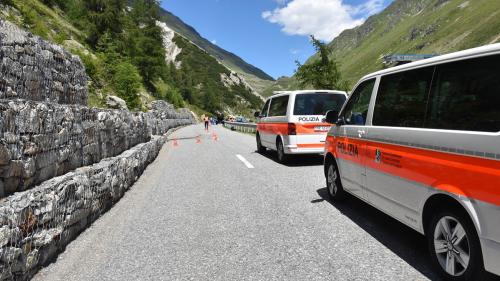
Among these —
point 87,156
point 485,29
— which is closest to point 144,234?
point 87,156

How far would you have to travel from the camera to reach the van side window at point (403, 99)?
4.36m

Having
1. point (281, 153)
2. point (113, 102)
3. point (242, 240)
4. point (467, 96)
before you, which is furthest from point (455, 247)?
point (113, 102)

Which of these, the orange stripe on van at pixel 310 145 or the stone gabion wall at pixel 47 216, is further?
the orange stripe on van at pixel 310 145

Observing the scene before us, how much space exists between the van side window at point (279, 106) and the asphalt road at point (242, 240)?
408cm

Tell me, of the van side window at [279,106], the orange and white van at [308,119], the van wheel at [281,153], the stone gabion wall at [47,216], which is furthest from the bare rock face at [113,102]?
the stone gabion wall at [47,216]

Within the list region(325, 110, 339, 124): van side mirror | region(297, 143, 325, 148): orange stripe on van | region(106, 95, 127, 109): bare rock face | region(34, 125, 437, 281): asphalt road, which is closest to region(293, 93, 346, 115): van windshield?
region(297, 143, 325, 148): orange stripe on van

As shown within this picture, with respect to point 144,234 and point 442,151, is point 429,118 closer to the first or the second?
point 442,151

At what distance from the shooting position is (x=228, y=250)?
190 inches

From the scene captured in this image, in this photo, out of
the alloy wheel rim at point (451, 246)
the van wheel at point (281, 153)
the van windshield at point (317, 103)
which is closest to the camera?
the alloy wheel rim at point (451, 246)

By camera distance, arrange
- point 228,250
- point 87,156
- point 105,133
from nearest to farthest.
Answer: point 228,250, point 87,156, point 105,133

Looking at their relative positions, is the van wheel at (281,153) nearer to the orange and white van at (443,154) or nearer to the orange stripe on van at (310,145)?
the orange stripe on van at (310,145)

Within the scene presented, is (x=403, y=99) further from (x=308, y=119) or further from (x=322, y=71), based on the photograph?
(x=322, y=71)

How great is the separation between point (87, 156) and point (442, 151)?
591 centimetres

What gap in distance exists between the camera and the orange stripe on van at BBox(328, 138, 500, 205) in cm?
321
